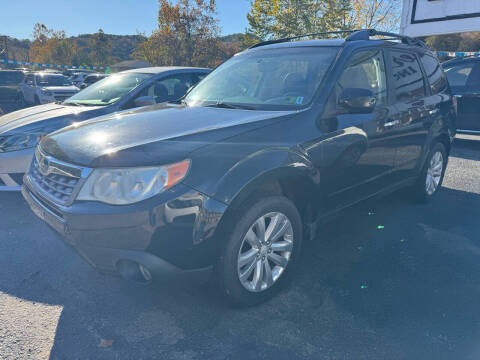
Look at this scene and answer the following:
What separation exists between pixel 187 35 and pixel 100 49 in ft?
94.9

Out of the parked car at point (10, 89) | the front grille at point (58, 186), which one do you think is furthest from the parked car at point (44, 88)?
the front grille at point (58, 186)

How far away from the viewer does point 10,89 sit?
533 inches

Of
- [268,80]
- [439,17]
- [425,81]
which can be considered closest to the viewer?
[268,80]

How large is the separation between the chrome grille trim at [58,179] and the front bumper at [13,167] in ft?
6.10

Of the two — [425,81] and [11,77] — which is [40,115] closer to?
[425,81]

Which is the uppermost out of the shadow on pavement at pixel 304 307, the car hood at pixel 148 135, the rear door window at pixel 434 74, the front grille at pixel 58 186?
the rear door window at pixel 434 74

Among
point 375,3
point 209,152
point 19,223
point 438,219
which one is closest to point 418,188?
point 438,219

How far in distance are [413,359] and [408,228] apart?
6.63 feet

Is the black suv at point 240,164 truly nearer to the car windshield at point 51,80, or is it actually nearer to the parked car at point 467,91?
the parked car at point 467,91

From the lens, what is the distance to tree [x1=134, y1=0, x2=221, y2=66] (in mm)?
31391

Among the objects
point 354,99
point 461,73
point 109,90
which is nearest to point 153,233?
point 354,99

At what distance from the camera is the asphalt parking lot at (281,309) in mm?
2172

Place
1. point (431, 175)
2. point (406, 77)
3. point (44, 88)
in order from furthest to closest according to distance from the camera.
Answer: point (44, 88) < point (431, 175) < point (406, 77)

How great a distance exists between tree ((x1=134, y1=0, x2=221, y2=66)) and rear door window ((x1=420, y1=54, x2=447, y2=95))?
28.9 m
